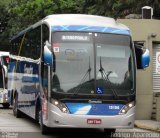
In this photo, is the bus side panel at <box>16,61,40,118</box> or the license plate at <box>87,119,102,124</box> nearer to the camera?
the license plate at <box>87,119,102,124</box>

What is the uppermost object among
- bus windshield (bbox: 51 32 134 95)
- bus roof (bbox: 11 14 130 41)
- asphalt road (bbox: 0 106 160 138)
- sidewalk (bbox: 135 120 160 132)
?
bus roof (bbox: 11 14 130 41)

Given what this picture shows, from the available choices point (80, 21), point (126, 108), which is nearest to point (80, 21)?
point (80, 21)

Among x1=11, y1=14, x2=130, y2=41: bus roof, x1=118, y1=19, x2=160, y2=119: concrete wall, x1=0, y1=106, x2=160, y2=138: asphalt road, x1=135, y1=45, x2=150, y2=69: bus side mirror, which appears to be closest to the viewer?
x1=135, y1=45, x2=150, y2=69: bus side mirror

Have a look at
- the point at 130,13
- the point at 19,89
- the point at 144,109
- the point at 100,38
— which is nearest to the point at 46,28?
the point at 100,38

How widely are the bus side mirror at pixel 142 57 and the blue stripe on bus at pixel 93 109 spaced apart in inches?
58.8

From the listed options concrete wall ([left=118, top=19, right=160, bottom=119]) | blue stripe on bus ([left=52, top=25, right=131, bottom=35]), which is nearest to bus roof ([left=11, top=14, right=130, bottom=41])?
blue stripe on bus ([left=52, top=25, right=131, bottom=35])

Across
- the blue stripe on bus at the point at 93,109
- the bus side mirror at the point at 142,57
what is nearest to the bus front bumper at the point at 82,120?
the blue stripe on bus at the point at 93,109

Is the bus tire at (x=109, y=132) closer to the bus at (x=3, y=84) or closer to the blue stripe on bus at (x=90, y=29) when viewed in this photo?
the blue stripe on bus at (x=90, y=29)

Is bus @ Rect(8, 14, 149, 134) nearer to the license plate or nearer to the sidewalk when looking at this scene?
the license plate

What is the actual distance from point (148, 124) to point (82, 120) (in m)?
5.84

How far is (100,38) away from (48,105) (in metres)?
2.31

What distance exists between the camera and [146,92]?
67.1 ft

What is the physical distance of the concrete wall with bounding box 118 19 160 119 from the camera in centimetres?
2039

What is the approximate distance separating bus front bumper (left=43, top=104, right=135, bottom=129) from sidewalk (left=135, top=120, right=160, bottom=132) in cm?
359
